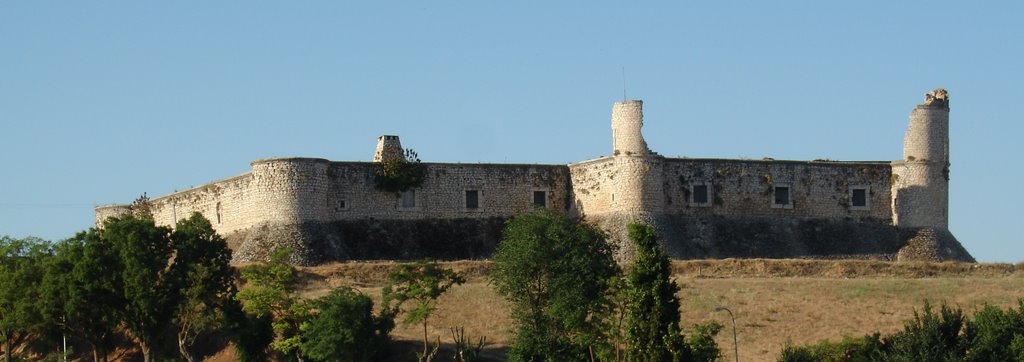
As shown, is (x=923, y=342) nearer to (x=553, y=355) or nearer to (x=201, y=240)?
(x=553, y=355)

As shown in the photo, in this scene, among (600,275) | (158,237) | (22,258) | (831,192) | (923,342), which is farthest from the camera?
(831,192)

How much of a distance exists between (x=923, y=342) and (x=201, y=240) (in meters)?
26.4

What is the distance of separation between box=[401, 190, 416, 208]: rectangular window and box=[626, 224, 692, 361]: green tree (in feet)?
72.9

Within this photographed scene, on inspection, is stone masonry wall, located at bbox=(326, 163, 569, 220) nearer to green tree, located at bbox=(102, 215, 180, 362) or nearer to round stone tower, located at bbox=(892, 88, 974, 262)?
green tree, located at bbox=(102, 215, 180, 362)

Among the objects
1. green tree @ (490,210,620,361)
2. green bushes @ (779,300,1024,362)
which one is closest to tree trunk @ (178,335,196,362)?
green tree @ (490,210,620,361)

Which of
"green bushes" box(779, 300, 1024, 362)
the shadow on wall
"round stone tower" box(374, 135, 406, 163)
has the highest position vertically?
"round stone tower" box(374, 135, 406, 163)

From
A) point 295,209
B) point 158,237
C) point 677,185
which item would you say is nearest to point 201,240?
point 158,237

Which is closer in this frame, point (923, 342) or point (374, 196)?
point (923, 342)

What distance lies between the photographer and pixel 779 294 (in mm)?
76312

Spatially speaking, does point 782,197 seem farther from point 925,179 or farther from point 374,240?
point 374,240

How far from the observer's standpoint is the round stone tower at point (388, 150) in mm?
84438

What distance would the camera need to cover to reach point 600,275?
229ft

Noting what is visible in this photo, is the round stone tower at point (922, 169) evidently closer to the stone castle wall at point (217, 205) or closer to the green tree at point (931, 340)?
the green tree at point (931, 340)

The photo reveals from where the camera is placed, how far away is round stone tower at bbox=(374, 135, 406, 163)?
84.4m
